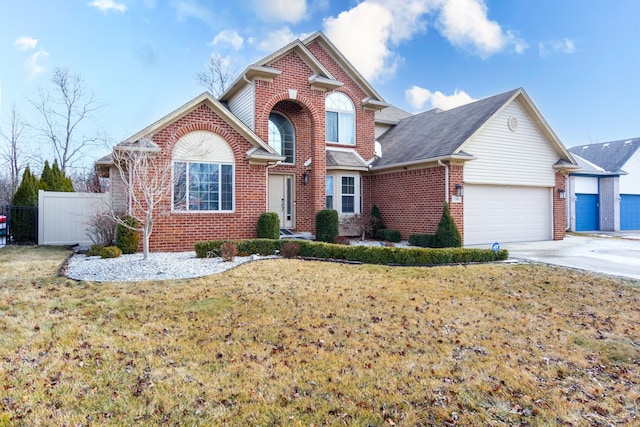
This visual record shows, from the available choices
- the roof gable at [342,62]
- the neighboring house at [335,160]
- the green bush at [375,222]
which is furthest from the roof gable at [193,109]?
the roof gable at [342,62]

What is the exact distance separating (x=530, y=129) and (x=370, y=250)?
10382 mm

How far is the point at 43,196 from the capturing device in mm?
14414

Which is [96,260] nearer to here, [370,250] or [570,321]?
[370,250]

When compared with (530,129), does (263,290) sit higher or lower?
lower

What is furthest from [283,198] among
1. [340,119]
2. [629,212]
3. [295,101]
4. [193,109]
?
[629,212]

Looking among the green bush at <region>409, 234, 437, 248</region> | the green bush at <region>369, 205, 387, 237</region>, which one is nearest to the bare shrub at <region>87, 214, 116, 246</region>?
the green bush at <region>369, 205, 387, 237</region>

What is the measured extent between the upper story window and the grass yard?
11.1 metres

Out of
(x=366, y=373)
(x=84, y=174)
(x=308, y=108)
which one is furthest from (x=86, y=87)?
(x=366, y=373)

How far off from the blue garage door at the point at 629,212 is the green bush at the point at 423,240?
17.1 meters

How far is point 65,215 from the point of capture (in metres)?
14.7

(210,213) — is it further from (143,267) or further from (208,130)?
(143,267)

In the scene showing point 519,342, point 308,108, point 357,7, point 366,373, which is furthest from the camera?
point 357,7

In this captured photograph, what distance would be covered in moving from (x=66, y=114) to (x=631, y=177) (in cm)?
3911

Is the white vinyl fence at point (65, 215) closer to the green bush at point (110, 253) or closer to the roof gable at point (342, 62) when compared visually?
the green bush at point (110, 253)
